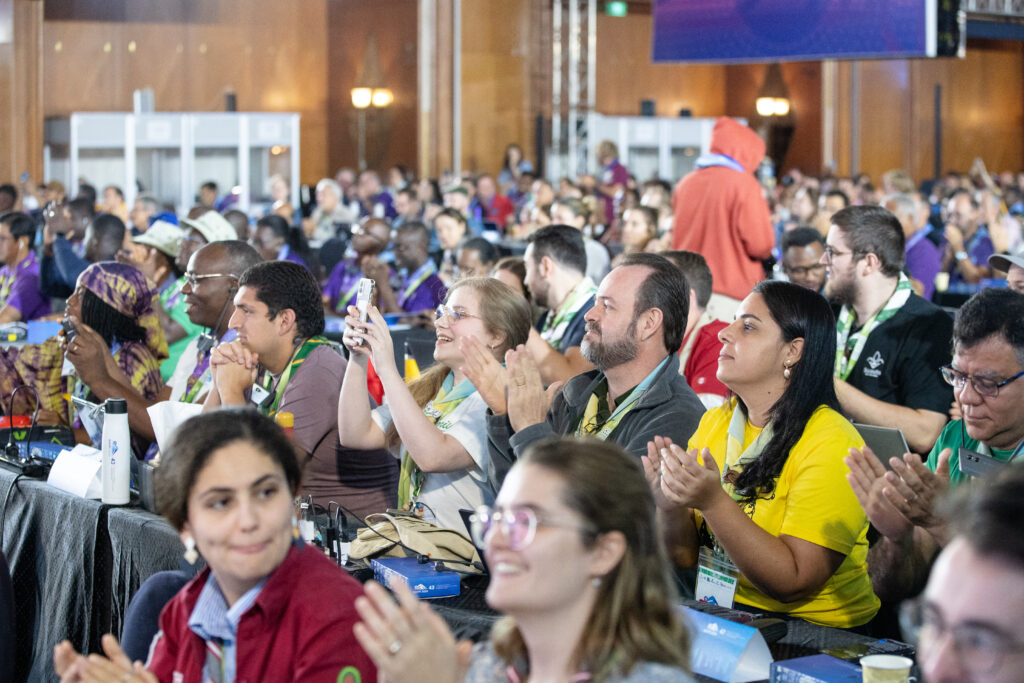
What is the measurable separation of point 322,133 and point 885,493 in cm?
1695

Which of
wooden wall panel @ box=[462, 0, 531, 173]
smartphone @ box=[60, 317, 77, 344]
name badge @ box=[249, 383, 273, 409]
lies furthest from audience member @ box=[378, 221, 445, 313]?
wooden wall panel @ box=[462, 0, 531, 173]

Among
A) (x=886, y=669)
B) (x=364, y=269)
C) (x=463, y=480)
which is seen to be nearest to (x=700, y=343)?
(x=463, y=480)

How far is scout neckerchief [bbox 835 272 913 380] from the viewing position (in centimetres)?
405

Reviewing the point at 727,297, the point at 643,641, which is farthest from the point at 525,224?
the point at 643,641

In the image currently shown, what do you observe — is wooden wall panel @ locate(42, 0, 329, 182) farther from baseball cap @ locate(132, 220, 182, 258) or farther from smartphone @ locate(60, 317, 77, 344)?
smartphone @ locate(60, 317, 77, 344)

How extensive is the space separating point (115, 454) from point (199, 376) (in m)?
1.26

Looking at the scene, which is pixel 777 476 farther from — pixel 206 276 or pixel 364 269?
pixel 364 269

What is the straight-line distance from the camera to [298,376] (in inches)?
140

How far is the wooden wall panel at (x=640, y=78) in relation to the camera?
65.3ft

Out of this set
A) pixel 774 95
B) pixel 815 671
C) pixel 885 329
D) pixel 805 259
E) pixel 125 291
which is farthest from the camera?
pixel 774 95

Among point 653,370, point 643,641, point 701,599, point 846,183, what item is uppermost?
point 846,183

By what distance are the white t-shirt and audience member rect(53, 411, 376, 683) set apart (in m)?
1.22

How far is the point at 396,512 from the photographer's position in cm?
289

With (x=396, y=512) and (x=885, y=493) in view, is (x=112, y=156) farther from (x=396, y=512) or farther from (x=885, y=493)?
(x=885, y=493)
